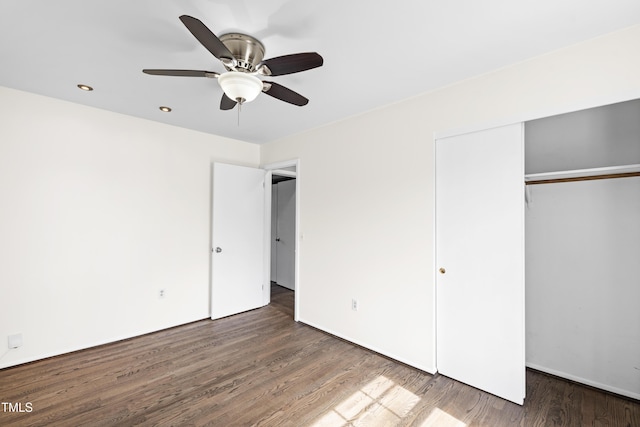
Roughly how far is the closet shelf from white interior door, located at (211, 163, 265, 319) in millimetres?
3196

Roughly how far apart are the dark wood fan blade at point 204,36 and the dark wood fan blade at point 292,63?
23cm

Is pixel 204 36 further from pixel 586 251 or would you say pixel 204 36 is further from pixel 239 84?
pixel 586 251

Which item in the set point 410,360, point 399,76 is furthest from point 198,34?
point 410,360

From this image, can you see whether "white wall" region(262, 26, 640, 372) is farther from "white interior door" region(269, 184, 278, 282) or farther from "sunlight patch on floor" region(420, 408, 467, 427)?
"white interior door" region(269, 184, 278, 282)

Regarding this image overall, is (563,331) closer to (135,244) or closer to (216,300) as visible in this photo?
(216,300)

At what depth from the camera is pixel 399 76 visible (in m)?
2.21

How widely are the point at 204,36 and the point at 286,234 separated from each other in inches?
170

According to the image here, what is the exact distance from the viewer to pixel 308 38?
1741 millimetres

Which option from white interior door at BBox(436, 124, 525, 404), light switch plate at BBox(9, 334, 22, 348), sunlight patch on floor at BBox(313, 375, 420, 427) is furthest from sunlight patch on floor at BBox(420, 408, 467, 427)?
light switch plate at BBox(9, 334, 22, 348)

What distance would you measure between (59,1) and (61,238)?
2145 millimetres

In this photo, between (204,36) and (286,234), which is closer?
(204,36)

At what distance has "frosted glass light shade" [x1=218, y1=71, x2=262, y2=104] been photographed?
166 centimetres

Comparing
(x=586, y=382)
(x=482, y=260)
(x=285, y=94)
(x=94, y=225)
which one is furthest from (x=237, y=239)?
(x=586, y=382)

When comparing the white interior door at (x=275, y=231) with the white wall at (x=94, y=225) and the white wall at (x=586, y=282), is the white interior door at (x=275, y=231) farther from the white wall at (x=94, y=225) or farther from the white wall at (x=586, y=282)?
the white wall at (x=586, y=282)
